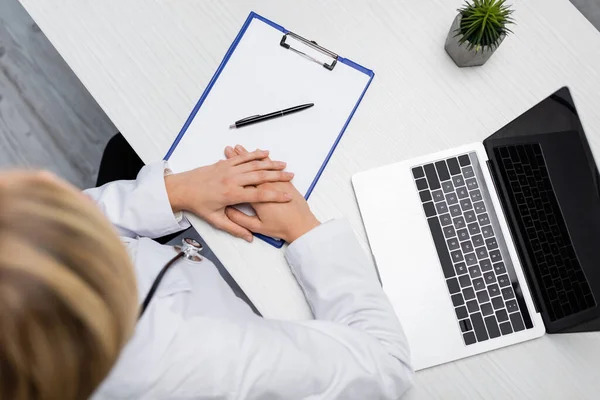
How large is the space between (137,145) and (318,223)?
0.98 ft

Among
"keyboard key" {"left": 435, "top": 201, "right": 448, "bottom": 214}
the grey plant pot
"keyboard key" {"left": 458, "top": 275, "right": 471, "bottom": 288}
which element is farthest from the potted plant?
"keyboard key" {"left": 458, "top": 275, "right": 471, "bottom": 288}

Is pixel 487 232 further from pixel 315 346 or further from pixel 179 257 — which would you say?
pixel 179 257

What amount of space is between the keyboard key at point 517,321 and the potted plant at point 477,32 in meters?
0.37

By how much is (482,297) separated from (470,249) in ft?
0.23

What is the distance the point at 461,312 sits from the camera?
2.26 ft

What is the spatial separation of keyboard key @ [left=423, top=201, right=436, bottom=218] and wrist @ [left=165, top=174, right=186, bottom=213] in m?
0.35

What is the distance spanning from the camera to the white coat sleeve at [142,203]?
0.71 m

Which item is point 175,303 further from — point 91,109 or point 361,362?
point 91,109

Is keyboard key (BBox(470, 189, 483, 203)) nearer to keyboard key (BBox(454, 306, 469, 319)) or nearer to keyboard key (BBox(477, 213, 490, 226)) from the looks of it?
keyboard key (BBox(477, 213, 490, 226))

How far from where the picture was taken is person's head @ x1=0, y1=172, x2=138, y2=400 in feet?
1.06

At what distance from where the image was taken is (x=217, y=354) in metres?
0.56

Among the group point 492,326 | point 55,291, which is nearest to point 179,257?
point 55,291

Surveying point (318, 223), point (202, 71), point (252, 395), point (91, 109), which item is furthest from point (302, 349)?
point (91, 109)

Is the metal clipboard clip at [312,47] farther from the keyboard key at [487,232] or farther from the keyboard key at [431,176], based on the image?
the keyboard key at [487,232]
